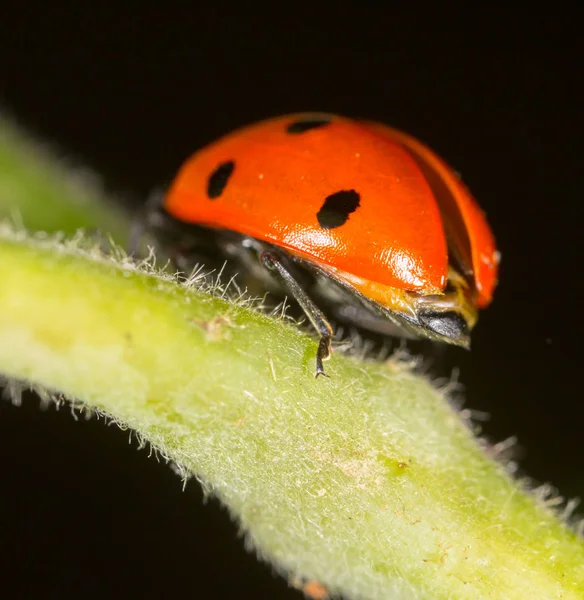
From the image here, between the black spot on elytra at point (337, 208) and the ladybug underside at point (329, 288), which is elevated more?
the black spot on elytra at point (337, 208)

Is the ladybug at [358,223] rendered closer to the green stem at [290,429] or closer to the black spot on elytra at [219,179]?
the black spot on elytra at [219,179]

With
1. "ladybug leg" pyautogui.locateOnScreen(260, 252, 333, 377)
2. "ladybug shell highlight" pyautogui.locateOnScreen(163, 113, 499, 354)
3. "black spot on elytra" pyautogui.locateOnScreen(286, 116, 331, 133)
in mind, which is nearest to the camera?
"ladybug leg" pyautogui.locateOnScreen(260, 252, 333, 377)

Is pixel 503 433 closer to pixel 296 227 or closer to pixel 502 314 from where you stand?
pixel 502 314

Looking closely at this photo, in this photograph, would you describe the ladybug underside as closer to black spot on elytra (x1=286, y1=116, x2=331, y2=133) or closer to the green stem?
the green stem

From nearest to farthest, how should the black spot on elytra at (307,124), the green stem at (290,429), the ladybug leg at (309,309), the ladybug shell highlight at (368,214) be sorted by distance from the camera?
the green stem at (290,429) < the ladybug leg at (309,309) < the ladybug shell highlight at (368,214) < the black spot on elytra at (307,124)

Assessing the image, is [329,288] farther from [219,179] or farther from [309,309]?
[219,179]

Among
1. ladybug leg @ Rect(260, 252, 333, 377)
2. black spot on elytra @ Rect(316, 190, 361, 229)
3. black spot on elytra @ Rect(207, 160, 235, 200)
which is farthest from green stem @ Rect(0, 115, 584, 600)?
black spot on elytra @ Rect(207, 160, 235, 200)

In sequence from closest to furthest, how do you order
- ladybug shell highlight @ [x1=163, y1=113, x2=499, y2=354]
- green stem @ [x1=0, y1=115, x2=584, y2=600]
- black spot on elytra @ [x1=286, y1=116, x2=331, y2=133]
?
1. green stem @ [x1=0, y1=115, x2=584, y2=600]
2. ladybug shell highlight @ [x1=163, y1=113, x2=499, y2=354]
3. black spot on elytra @ [x1=286, y1=116, x2=331, y2=133]

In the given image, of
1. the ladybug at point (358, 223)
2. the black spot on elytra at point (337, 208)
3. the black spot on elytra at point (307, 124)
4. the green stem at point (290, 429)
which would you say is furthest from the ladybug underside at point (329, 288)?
the black spot on elytra at point (307, 124)
